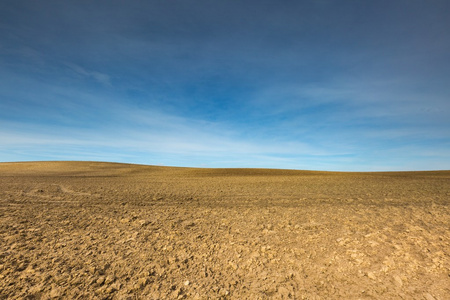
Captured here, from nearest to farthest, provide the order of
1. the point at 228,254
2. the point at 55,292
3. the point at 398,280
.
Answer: the point at 55,292, the point at 398,280, the point at 228,254

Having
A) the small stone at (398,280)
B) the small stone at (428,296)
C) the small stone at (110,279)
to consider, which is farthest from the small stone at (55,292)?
the small stone at (428,296)

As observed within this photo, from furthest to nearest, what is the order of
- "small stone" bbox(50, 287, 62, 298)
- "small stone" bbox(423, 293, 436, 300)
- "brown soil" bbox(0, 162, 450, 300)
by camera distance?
"brown soil" bbox(0, 162, 450, 300)
"small stone" bbox(50, 287, 62, 298)
"small stone" bbox(423, 293, 436, 300)

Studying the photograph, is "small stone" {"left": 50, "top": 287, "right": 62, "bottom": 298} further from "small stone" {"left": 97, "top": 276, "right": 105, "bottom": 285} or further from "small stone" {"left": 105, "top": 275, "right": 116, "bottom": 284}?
"small stone" {"left": 105, "top": 275, "right": 116, "bottom": 284}

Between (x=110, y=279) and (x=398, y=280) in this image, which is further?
(x=110, y=279)

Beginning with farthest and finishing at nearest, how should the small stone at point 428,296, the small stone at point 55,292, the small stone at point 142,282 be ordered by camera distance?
the small stone at point 142,282 < the small stone at point 55,292 < the small stone at point 428,296

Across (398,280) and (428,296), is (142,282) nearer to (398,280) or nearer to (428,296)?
(398,280)

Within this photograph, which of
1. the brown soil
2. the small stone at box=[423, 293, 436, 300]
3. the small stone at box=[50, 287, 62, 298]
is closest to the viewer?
the small stone at box=[423, 293, 436, 300]

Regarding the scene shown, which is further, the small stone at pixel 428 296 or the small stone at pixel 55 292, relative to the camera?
the small stone at pixel 55 292

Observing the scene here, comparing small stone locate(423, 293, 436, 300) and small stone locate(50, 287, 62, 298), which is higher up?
small stone locate(423, 293, 436, 300)

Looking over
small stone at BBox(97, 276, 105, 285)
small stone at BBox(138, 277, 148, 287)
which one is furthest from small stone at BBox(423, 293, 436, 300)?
small stone at BBox(97, 276, 105, 285)

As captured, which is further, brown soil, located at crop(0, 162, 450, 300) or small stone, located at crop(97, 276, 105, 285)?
small stone, located at crop(97, 276, 105, 285)

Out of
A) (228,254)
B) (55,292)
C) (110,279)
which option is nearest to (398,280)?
(228,254)

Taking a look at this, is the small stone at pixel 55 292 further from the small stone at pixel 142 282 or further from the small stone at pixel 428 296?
the small stone at pixel 428 296

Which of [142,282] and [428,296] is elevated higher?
[428,296]
